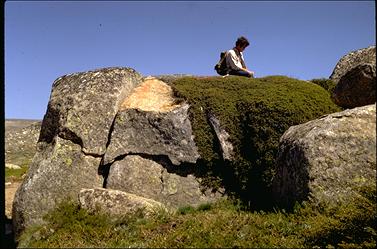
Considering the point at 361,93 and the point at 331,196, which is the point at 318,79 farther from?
the point at 331,196

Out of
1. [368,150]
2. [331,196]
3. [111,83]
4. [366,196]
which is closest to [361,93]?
[368,150]

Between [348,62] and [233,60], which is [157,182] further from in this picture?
[348,62]

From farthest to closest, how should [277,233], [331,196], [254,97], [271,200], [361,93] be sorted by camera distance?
[254,97] < [271,200] < [361,93] < [331,196] < [277,233]

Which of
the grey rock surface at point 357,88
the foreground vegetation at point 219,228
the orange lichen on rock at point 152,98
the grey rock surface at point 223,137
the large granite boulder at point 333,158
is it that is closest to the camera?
the foreground vegetation at point 219,228

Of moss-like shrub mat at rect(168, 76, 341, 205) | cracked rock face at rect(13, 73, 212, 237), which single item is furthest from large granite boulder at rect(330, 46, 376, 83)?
cracked rock face at rect(13, 73, 212, 237)

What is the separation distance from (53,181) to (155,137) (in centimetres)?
388

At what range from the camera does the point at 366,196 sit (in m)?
9.98

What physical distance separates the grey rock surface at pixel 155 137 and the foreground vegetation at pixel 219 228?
8.46ft

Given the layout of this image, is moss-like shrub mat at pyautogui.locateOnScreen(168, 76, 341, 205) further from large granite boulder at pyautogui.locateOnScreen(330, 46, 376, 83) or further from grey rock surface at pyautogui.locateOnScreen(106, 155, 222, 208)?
large granite boulder at pyautogui.locateOnScreen(330, 46, 376, 83)

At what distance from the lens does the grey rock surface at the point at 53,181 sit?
15.7 meters

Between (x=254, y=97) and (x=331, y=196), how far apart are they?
574cm

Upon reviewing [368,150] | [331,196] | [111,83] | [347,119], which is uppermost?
[111,83]

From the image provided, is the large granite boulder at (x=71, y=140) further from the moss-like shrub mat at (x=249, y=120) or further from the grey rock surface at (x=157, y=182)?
the moss-like shrub mat at (x=249, y=120)

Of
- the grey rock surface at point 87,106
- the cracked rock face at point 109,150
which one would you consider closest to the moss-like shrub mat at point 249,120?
the cracked rock face at point 109,150
